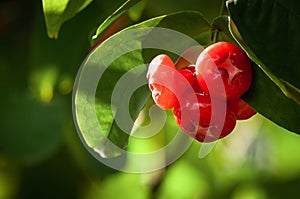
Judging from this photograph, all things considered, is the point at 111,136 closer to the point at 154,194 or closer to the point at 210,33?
the point at 210,33

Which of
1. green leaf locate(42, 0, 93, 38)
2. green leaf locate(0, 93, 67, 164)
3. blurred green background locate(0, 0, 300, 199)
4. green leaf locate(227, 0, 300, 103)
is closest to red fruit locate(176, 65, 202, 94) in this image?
green leaf locate(227, 0, 300, 103)

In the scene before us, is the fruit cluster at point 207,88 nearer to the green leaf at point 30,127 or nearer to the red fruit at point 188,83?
the red fruit at point 188,83

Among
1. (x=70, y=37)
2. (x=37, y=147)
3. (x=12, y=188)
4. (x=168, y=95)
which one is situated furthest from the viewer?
(x=12, y=188)

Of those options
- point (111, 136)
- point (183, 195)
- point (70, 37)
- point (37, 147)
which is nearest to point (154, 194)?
point (183, 195)

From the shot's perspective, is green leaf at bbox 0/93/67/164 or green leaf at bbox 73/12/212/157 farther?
green leaf at bbox 0/93/67/164

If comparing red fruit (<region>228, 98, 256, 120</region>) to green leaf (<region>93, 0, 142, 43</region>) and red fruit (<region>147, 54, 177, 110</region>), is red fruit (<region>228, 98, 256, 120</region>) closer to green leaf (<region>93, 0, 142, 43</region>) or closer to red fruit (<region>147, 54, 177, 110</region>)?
red fruit (<region>147, 54, 177, 110</region>)
